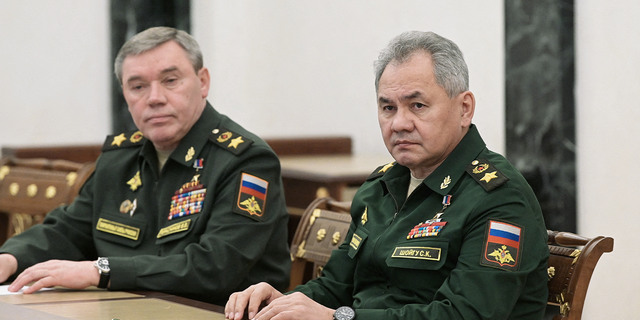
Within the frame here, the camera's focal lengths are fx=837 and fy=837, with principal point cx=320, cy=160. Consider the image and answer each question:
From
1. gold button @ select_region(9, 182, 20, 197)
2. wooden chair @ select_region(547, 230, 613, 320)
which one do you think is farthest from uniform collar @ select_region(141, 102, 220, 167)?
wooden chair @ select_region(547, 230, 613, 320)

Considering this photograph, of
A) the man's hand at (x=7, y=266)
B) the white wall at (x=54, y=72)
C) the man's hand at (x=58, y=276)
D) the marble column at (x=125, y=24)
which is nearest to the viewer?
the man's hand at (x=58, y=276)

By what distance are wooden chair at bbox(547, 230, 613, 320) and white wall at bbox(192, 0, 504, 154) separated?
2517 millimetres

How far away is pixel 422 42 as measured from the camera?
214 cm

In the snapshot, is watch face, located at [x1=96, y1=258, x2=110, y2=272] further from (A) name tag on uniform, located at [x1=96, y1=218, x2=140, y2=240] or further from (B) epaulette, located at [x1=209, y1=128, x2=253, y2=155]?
(B) epaulette, located at [x1=209, y1=128, x2=253, y2=155]

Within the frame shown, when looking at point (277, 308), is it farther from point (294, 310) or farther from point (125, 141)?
point (125, 141)

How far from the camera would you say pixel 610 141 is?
12.7 ft

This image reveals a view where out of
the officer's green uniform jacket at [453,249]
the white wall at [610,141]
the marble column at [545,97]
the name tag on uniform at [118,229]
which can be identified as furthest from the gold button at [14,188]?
the white wall at [610,141]

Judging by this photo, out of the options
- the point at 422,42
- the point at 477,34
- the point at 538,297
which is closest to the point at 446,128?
the point at 422,42

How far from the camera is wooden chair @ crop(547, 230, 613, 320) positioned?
2088 mm

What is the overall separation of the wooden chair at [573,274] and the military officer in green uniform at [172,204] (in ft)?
3.30

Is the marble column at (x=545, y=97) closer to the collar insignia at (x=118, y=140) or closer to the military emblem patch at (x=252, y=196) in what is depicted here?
the military emblem patch at (x=252, y=196)

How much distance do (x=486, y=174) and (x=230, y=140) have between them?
1.13 metres

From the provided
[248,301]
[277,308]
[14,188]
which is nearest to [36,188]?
[14,188]

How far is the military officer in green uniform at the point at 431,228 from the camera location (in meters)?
1.93
